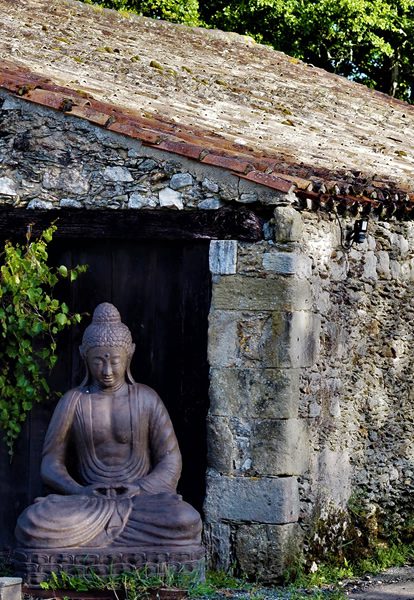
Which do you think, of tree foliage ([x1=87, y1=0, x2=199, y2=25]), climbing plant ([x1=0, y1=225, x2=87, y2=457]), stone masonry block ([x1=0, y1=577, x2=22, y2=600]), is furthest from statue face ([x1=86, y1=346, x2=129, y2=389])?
tree foliage ([x1=87, y1=0, x2=199, y2=25])

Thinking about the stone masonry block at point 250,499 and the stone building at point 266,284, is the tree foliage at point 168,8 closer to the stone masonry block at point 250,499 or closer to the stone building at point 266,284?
the stone building at point 266,284

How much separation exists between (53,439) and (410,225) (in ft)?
11.0

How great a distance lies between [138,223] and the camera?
7.95 metres

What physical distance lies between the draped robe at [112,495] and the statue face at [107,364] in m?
0.13

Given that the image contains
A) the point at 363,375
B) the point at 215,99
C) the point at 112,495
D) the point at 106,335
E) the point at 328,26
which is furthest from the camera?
the point at 328,26

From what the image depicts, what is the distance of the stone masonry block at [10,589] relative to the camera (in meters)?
6.08

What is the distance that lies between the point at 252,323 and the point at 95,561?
71.8 inches

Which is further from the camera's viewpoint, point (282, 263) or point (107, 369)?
point (282, 263)

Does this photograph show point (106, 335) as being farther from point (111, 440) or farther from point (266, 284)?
point (266, 284)

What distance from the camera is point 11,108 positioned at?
26.7 ft

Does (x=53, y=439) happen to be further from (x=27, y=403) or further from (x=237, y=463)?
(x=237, y=463)

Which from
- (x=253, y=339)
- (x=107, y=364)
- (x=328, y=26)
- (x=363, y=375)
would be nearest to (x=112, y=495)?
(x=107, y=364)

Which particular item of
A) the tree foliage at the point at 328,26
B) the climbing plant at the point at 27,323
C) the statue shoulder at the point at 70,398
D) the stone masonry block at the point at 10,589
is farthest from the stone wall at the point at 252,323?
the tree foliage at the point at 328,26

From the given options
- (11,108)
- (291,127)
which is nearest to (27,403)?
(11,108)
